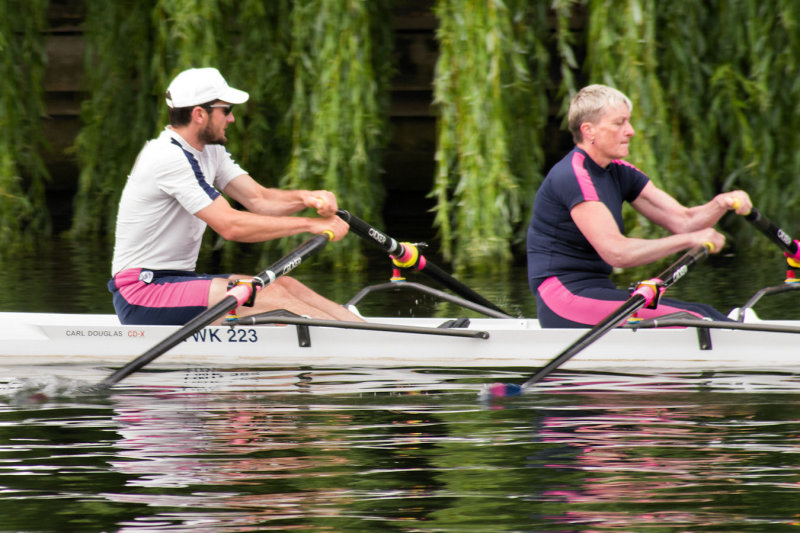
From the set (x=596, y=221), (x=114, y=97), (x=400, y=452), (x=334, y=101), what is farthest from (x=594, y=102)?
(x=114, y=97)

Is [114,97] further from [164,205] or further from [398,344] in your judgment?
[398,344]

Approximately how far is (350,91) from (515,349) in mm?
3241

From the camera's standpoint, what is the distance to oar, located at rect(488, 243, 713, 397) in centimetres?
573

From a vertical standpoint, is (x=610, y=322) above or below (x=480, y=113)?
below

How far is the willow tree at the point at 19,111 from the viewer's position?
974 centimetres

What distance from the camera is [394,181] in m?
15.0

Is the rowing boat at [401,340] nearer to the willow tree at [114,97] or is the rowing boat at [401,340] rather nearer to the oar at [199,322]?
the oar at [199,322]

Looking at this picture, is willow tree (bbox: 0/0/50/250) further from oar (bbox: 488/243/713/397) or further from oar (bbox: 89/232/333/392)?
oar (bbox: 488/243/713/397)

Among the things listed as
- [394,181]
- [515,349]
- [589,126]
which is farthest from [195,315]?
[394,181]

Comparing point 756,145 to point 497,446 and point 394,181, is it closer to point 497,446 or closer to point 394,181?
point 497,446

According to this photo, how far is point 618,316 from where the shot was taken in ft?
18.8

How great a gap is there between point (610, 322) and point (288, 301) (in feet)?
5.09

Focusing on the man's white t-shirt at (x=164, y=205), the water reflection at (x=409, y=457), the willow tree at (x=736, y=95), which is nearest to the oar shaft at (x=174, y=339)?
the water reflection at (x=409, y=457)

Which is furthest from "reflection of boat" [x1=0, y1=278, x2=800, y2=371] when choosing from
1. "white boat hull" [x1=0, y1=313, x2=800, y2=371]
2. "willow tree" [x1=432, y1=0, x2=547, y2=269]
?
"willow tree" [x1=432, y1=0, x2=547, y2=269]
